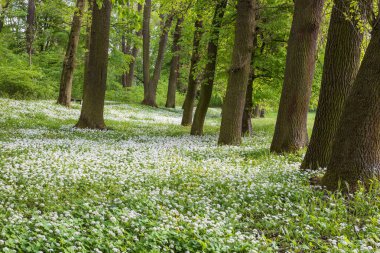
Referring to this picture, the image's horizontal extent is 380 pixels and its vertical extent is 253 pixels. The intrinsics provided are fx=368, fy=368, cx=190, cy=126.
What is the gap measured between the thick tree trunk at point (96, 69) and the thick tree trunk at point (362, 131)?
1260cm

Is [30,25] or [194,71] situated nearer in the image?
[194,71]

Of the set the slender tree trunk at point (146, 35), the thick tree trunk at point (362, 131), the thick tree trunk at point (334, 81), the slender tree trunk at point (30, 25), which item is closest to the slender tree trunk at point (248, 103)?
the thick tree trunk at point (334, 81)

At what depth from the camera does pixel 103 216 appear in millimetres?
4961

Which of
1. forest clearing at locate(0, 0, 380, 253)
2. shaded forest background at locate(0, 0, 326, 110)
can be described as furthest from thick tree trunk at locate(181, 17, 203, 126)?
forest clearing at locate(0, 0, 380, 253)

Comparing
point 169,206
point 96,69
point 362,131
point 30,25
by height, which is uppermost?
point 30,25

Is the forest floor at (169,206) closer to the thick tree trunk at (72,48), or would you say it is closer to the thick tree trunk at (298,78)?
the thick tree trunk at (298,78)

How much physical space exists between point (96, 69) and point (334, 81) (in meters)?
11.5

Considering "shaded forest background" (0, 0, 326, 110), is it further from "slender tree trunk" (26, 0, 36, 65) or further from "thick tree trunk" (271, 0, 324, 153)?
"slender tree trunk" (26, 0, 36, 65)

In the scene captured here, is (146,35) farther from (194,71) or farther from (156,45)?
(194,71)

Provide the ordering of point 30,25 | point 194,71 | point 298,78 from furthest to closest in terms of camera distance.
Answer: point 30,25 < point 194,71 < point 298,78

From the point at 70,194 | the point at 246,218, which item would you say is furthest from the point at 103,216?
the point at 246,218

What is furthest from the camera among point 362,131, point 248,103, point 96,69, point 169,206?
point 248,103

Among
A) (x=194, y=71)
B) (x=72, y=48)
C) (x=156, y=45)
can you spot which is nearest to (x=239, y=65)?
(x=194, y=71)

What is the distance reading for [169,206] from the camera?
5.82 meters
